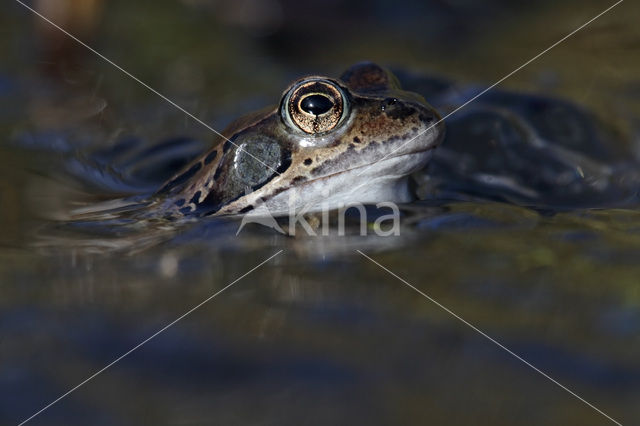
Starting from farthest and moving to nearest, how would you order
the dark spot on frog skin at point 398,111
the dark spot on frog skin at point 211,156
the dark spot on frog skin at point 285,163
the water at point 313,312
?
the dark spot on frog skin at point 211,156
the dark spot on frog skin at point 285,163
the dark spot on frog skin at point 398,111
the water at point 313,312

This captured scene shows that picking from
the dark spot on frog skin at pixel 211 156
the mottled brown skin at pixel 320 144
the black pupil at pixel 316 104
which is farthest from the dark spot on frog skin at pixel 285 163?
the dark spot on frog skin at pixel 211 156

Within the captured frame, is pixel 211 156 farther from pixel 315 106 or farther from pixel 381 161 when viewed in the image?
pixel 381 161

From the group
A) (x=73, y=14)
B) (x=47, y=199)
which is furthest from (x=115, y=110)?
(x=47, y=199)

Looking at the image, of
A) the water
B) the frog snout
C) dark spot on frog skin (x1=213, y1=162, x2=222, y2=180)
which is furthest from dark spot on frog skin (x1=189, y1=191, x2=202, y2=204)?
the frog snout

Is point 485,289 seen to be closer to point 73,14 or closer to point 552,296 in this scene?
point 552,296

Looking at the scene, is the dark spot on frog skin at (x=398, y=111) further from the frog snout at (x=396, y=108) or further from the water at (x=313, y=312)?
the water at (x=313, y=312)

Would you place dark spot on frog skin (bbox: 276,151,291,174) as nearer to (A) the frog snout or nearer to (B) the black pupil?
(B) the black pupil
